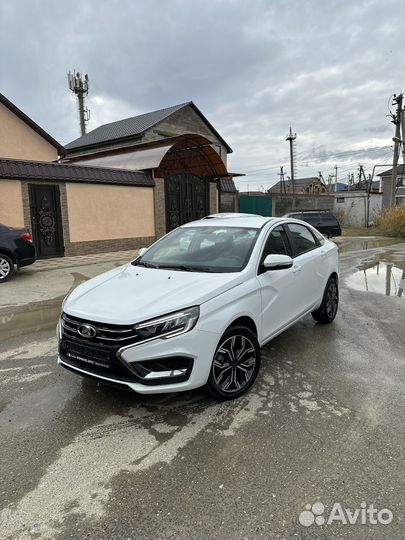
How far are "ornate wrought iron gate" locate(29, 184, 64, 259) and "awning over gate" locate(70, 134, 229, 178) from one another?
13.7 ft

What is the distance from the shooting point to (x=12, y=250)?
870cm

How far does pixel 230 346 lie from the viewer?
3.29 meters

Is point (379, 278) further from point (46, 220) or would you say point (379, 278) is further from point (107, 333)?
point (46, 220)

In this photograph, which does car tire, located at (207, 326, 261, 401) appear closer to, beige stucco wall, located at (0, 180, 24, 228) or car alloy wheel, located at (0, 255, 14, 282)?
car alloy wheel, located at (0, 255, 14, 282)

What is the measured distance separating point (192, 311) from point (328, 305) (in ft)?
10.2

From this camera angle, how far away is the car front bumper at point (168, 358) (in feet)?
9.36

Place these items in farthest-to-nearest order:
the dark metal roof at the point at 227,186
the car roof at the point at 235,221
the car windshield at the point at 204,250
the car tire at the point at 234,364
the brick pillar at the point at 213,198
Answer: the dark metal roof at the point at 227,186 → the brick pillar at the point at 213,198 → the car roof at the point at 235,221 → the car windshield at the point at 204,250 → the car tire at the point at 234,364

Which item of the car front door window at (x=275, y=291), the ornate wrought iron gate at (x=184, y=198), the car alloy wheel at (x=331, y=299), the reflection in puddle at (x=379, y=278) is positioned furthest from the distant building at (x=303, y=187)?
the car front door window at (x=275, y=291)

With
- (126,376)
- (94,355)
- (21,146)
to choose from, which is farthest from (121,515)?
(21,146)

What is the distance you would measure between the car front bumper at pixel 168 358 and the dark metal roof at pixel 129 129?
22521 mm

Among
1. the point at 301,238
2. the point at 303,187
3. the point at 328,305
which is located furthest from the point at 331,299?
the point at 303,187

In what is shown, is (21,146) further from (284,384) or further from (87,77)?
(87,77)

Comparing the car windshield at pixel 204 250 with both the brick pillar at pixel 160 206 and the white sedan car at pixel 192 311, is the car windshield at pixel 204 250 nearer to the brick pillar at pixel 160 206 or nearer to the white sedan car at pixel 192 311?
the white sedan car at pixel 192 311

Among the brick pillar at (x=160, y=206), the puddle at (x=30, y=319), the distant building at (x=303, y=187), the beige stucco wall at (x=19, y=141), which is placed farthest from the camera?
the distant building at (x=303, y=187)
